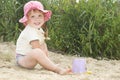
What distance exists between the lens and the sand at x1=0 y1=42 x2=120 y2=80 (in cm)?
431

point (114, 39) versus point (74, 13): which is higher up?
point (74, 13)

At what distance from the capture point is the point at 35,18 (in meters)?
4.96

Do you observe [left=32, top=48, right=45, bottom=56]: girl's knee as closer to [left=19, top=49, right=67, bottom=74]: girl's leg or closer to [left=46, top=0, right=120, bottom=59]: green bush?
[left=19, top=49, right=67, bottom=74]: girl's leg

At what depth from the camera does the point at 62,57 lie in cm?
620

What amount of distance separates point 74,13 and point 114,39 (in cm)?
75

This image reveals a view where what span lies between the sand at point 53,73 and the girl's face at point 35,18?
1.77 ft

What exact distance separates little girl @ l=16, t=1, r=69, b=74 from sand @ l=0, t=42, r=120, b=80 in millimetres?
93

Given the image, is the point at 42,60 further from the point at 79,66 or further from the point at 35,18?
the point at 35,18

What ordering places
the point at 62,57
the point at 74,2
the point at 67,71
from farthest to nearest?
the point at 74,2
the point at 62,57
the point at 67,71

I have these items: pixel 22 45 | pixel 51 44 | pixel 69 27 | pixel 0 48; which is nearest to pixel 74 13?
pixel 69 27

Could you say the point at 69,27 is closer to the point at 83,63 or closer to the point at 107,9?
the point at 107,9

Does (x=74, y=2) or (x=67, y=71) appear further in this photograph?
(x=74, y=2)

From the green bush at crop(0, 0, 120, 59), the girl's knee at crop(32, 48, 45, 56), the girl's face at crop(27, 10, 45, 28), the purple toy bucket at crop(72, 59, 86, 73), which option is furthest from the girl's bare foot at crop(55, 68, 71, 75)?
the green bush at crop(0, 0, 120, 59)

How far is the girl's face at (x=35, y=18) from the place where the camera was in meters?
4.94
